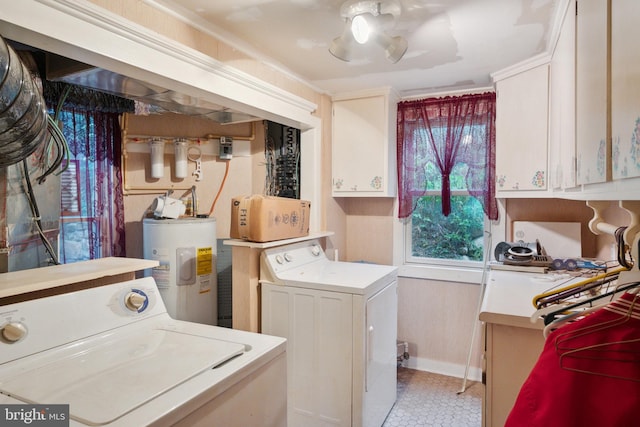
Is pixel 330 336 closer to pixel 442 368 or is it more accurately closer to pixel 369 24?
pixel 442 368

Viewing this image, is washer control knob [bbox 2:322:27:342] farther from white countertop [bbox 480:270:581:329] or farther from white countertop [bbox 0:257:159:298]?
white countertop [bbox 480:270:581:329]

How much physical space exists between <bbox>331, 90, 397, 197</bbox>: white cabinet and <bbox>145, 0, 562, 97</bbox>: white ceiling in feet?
0.91

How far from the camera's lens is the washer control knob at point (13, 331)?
1168 millimetres

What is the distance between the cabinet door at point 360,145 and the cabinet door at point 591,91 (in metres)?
1.71

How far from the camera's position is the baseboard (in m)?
3.06

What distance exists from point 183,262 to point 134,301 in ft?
3.54

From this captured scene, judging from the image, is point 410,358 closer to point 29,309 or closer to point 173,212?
point 173,212

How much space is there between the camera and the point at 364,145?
312 centimetres

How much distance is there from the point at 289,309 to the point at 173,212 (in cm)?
115

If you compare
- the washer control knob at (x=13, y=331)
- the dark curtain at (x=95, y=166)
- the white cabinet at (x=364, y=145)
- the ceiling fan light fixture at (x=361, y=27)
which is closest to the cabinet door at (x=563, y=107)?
the ceiling fan light fixture at (x=361, y=27)

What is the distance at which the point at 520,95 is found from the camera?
8.29 feet

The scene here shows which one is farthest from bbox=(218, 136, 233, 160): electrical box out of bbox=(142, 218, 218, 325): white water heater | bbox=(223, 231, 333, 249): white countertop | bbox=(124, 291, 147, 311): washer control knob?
bbox=(124, 291, 147, 311): washer control knob

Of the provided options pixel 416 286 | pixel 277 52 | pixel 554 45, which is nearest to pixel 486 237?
pixel 416 286

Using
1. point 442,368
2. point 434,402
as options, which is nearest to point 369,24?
point 434,402
